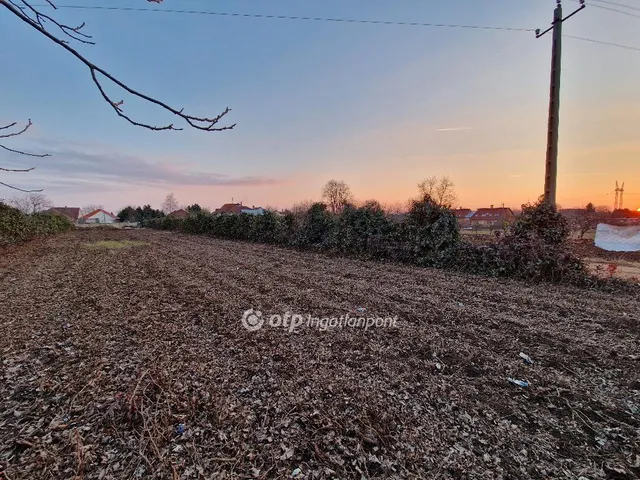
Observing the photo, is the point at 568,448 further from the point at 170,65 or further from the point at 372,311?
the point at 170,65

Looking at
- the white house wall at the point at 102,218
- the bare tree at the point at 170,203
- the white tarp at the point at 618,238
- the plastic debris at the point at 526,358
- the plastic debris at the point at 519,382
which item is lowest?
the plastic debris at the point at 519,382

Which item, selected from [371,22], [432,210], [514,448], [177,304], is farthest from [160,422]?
[371,22]

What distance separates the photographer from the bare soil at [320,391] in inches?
56.2

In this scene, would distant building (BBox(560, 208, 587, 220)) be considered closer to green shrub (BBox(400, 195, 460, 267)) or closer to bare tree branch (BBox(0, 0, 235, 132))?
green shrub (BBox(400, 195, 460, 267))

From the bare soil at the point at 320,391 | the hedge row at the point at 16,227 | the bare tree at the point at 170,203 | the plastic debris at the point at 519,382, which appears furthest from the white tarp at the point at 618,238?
the bare tree at the point at 170,203

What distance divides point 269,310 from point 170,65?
274 cm

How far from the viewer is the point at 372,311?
11.9 feet

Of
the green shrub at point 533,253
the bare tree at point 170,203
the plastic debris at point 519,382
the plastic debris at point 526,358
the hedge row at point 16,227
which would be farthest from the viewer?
the bare tree at point 170,203

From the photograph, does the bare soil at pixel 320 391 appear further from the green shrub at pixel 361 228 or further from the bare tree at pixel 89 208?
the bare tree at pixel 89 208

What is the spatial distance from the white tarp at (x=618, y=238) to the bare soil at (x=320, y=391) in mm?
6934

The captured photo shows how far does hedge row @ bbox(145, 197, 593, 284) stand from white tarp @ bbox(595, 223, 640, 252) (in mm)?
5229

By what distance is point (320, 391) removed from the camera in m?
1.99

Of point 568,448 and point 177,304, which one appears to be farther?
point 177,304

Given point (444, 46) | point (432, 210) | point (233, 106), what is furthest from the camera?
point (432, 210)
